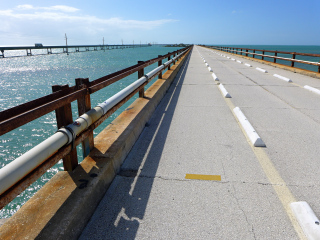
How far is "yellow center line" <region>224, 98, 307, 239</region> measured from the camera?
8.07ft

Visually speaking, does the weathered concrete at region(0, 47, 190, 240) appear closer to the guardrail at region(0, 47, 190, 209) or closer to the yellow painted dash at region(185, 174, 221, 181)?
the guardrail at region(0, 47, 190, 209)

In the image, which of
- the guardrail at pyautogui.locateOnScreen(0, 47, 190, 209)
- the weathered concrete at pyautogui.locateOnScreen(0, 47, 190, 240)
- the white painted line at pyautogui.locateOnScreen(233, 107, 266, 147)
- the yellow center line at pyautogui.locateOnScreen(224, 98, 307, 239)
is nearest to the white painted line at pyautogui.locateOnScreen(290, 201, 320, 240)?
the yellow center line at pyautogui.locateOnScreen(224, 98, 307, 239)

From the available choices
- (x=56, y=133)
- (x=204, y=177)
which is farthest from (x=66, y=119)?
(x=204, y=177)

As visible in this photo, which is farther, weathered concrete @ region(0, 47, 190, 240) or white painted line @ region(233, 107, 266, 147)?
white painted line @ region(233, 107, 266, 147)

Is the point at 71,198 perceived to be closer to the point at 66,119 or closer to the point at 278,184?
the point at 66,119

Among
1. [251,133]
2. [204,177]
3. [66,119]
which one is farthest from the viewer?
[251,133]

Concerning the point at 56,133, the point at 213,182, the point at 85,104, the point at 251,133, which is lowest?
the point at 213,182

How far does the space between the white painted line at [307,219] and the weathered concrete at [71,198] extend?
2112 millimetres

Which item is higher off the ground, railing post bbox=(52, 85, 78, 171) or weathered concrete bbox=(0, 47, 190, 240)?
railing post bbox=(52, 85, 78, 171)

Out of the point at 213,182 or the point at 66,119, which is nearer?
the point at 66,119

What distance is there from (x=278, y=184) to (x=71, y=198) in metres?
2.49

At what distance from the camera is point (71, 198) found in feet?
7.89

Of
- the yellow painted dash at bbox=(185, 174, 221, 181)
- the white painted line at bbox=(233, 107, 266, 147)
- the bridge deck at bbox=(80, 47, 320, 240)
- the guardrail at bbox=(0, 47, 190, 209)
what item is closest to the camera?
the guardrail at bbox=(0, 47, 190, 209)

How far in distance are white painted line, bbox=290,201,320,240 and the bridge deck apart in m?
0.07
